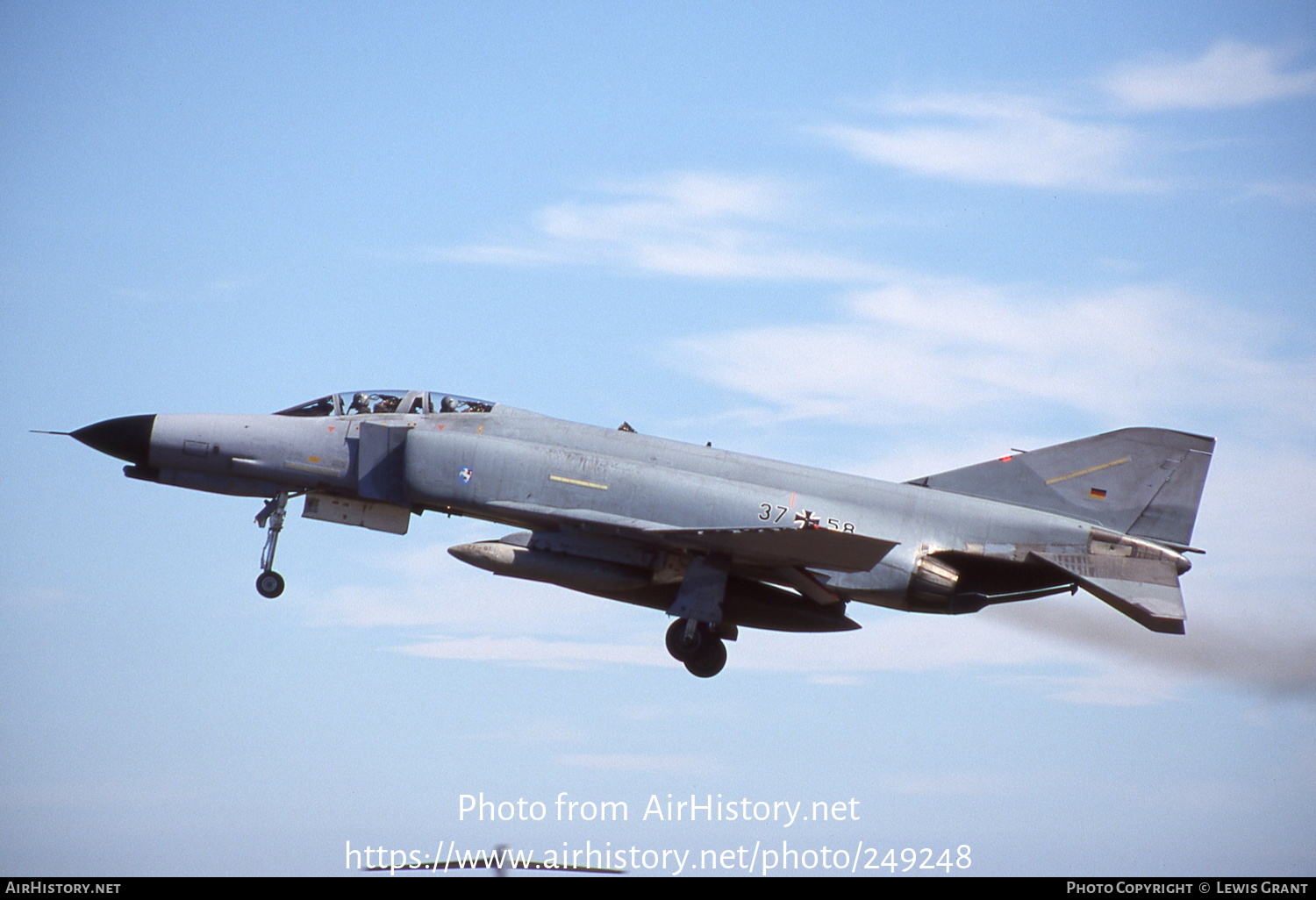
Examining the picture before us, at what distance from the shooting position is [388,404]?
2144cm

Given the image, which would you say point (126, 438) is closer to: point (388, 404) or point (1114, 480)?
point (388, 404)

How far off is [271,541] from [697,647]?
20.7 feet

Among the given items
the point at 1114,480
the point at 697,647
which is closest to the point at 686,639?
the point at 697,647

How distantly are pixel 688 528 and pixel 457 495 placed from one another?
3358 mm

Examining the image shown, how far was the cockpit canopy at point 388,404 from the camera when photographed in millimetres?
21359

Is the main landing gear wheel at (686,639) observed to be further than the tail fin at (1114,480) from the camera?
No

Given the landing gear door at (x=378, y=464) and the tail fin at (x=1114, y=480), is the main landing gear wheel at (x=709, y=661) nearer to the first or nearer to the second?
the tail fin at (x=1114, y=480)

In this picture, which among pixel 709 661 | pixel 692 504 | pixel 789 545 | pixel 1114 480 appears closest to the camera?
pixel 789 545

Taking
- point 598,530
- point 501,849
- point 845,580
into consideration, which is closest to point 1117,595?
point 845,580

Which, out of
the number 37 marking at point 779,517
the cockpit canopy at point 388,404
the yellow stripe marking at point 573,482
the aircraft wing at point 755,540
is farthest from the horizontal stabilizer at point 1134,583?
the cockpit canopy at point 388,404

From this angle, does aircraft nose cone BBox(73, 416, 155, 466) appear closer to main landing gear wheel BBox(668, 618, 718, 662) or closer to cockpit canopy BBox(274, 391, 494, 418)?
cockpit canopy BBox(274, 391, 494, 418)

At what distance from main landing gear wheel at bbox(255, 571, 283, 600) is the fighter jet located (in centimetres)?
4

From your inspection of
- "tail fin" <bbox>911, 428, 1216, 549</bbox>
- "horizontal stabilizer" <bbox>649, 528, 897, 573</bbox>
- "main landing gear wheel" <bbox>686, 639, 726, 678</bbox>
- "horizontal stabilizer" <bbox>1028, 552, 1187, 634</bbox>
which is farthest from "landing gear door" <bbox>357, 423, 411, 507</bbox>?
"horizontal stabilizer" <bbox>1028, 552, 1187, 634</bbox>

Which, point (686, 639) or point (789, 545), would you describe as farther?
point (686, 639)
